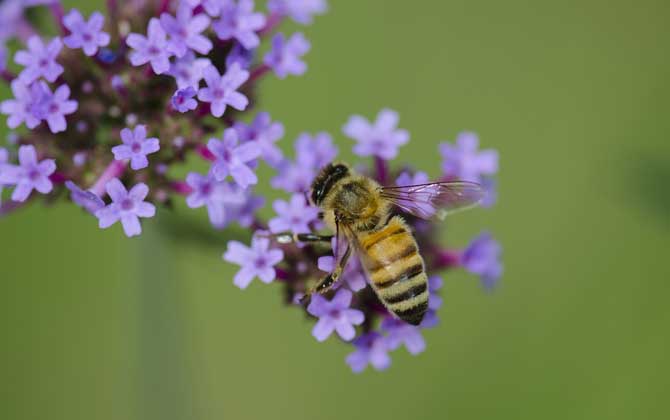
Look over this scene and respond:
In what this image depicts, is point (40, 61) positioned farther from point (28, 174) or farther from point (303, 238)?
point (303, 238)

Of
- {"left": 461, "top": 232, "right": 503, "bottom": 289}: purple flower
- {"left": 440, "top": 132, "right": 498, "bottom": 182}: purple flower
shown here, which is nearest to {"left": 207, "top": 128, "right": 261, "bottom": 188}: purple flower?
{"left": 440, "top": 132, "right": 498, "bottom": 182}: purple flower

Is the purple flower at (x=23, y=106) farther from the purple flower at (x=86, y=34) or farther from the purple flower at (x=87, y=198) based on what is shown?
the purple flower at (x=87, y=198)

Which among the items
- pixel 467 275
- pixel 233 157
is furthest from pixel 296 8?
pixel 467 275

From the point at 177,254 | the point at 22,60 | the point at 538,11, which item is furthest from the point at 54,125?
the point at 538,11

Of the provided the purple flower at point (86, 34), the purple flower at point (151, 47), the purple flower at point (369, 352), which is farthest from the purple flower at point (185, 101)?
the purple flower at point (369, 352)

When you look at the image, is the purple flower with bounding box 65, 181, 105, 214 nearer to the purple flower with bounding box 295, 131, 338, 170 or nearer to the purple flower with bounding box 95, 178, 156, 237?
the purple flower with bounding box 95, 178, 156, 237

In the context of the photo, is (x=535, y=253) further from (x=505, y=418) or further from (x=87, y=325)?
(x=87, y=325)
